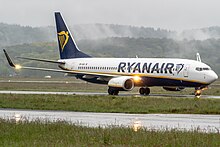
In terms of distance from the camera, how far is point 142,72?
52438 mm

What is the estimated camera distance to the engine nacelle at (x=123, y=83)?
51.5 m

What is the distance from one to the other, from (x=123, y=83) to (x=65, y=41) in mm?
13229

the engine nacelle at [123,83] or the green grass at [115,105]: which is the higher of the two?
the engine nacelle at [123,83]

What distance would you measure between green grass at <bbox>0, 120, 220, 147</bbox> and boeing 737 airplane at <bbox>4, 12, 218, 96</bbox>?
25928mm

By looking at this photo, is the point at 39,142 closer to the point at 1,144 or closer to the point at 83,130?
the point at 1,144

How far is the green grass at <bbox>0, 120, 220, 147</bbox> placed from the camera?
55.5 ft

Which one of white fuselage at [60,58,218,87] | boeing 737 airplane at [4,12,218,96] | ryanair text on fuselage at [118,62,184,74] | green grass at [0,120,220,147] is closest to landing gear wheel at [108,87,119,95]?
boeing 737 airplane at [4,12,218,96]

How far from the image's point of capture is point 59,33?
62.4 m

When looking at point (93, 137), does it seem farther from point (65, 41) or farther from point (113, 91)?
point (65, 41)

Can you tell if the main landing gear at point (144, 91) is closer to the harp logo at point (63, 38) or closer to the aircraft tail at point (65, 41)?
the aircraft tail at point (65, 41)

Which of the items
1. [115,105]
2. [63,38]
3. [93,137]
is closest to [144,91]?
[63,38]

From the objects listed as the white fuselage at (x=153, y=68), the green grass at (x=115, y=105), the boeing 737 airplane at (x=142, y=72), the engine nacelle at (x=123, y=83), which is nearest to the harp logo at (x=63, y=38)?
the boeing 737 airplane at (x=142, y=72)

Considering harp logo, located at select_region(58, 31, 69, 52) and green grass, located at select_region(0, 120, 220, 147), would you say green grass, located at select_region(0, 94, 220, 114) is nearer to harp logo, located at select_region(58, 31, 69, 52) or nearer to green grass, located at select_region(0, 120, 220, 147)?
green grass, located at select_region(0, 120, 220, 147)

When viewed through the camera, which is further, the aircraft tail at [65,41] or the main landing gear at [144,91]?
the aircraft tail at [65,41]
